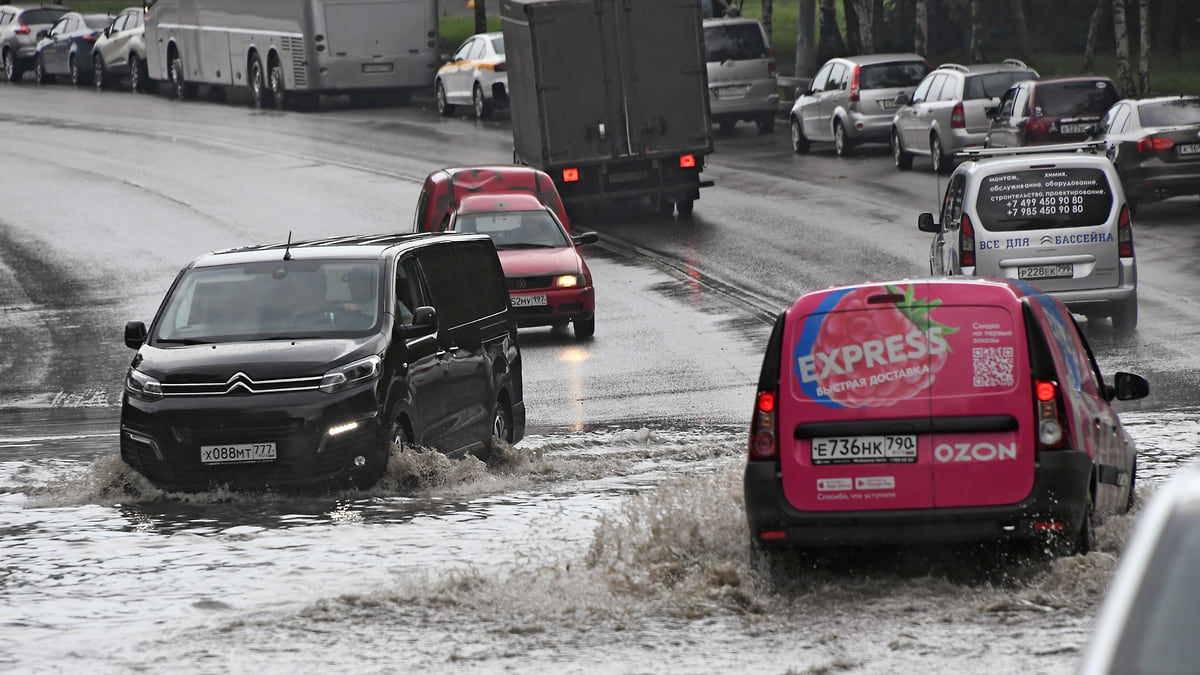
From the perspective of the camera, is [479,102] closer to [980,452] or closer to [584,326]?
[584,326]

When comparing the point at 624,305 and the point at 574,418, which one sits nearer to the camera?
the point at 574,418

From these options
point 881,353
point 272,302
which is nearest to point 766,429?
point 881,353

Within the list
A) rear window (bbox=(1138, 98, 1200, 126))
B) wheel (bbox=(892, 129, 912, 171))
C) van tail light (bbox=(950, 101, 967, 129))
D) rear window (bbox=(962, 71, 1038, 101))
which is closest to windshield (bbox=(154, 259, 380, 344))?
rear window (bbox=(1138, 98, 1200, 126))

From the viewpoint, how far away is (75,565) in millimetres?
9195

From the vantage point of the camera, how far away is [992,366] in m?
7.90

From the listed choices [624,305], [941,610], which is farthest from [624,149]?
[941,610]

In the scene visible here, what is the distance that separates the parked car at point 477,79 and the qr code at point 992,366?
32.3m

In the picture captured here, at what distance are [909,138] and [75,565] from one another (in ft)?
79.7

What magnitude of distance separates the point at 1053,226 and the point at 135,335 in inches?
362

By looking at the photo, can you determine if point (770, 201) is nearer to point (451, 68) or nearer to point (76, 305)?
point (76, 305)

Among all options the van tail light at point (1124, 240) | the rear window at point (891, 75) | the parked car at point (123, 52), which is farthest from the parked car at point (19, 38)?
the van tail light at point (1124, 240)

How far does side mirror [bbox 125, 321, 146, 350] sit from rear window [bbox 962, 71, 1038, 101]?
21.1 m

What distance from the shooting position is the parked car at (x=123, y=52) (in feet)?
161

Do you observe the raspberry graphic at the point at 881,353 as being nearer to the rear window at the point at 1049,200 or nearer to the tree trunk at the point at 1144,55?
the rear window at the point at 1049,200
